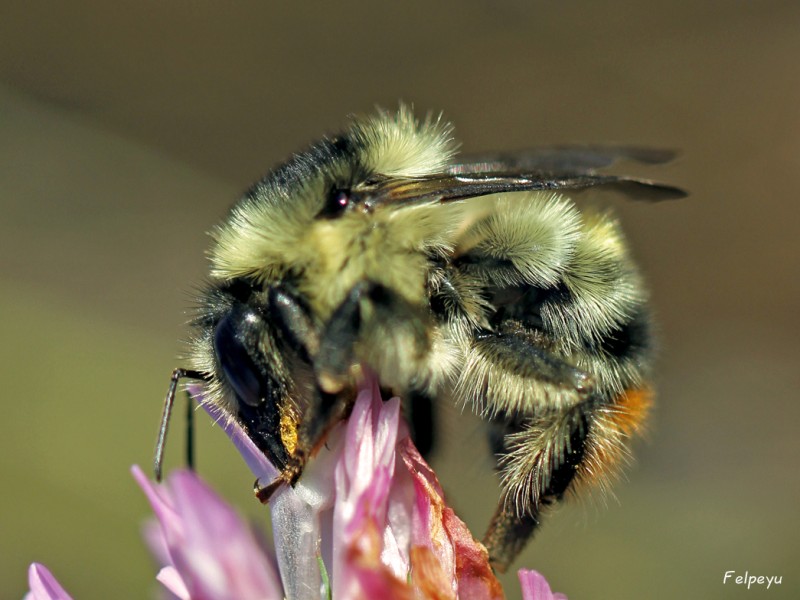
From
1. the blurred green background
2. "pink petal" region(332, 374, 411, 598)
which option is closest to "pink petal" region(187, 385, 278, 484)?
"pink petal" region(332, 374, 411, 598)

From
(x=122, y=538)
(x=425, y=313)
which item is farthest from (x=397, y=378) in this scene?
(x=122, y=538)

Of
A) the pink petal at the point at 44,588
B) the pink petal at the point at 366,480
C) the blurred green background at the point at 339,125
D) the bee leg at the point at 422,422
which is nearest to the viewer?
the pink petal at the point at 366,480

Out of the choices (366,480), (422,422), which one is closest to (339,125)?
(422,422)

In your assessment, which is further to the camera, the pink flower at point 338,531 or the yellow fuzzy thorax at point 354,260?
the yellow fuzzy thorax at point 354,260

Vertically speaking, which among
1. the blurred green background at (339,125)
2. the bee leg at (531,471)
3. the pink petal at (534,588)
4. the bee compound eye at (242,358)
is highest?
the blurred green background at (339,125)

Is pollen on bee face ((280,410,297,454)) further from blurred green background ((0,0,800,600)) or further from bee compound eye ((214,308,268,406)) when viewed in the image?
blurred green background ((0,0,800,600))

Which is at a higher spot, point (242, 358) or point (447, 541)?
point (242, 358)

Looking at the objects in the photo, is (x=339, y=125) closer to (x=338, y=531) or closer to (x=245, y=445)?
(x=245, y=445)

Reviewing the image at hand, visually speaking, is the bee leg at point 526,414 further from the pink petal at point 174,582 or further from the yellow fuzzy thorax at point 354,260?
the pink petal at point 174,582

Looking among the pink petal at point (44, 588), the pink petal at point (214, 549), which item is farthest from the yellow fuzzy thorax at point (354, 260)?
the pink petal at point (44, 588)
